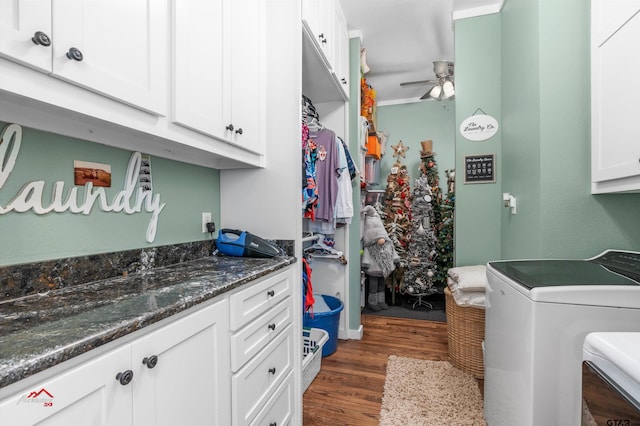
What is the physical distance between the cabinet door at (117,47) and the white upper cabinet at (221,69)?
0.07 meters

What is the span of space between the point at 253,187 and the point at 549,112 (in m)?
1.73

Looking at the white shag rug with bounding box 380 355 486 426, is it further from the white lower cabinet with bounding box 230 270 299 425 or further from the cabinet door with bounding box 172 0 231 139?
the cabinet door with bounding box 172 0 231 139

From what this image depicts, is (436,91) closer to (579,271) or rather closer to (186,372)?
(579,271)

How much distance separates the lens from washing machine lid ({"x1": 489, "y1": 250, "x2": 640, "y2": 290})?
114cm

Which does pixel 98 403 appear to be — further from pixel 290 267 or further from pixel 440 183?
pixel 440 183

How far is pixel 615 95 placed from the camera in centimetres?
143

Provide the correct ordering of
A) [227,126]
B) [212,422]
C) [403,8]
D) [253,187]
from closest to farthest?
[212,422]
[227,126]
[253,187]
[403,8]

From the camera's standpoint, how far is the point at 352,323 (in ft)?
9.33

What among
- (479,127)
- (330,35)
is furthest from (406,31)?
(479,127)

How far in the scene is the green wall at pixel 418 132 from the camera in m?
4.36

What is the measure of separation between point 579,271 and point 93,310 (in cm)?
177

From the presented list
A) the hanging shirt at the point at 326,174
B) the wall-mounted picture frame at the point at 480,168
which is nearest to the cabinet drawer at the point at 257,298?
the hanging shirt at the point at 326,174

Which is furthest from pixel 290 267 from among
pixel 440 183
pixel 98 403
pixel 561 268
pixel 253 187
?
pixel 440 183

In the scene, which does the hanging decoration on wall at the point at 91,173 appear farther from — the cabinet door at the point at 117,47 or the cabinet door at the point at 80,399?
the cabinet door at the point at 80,399
